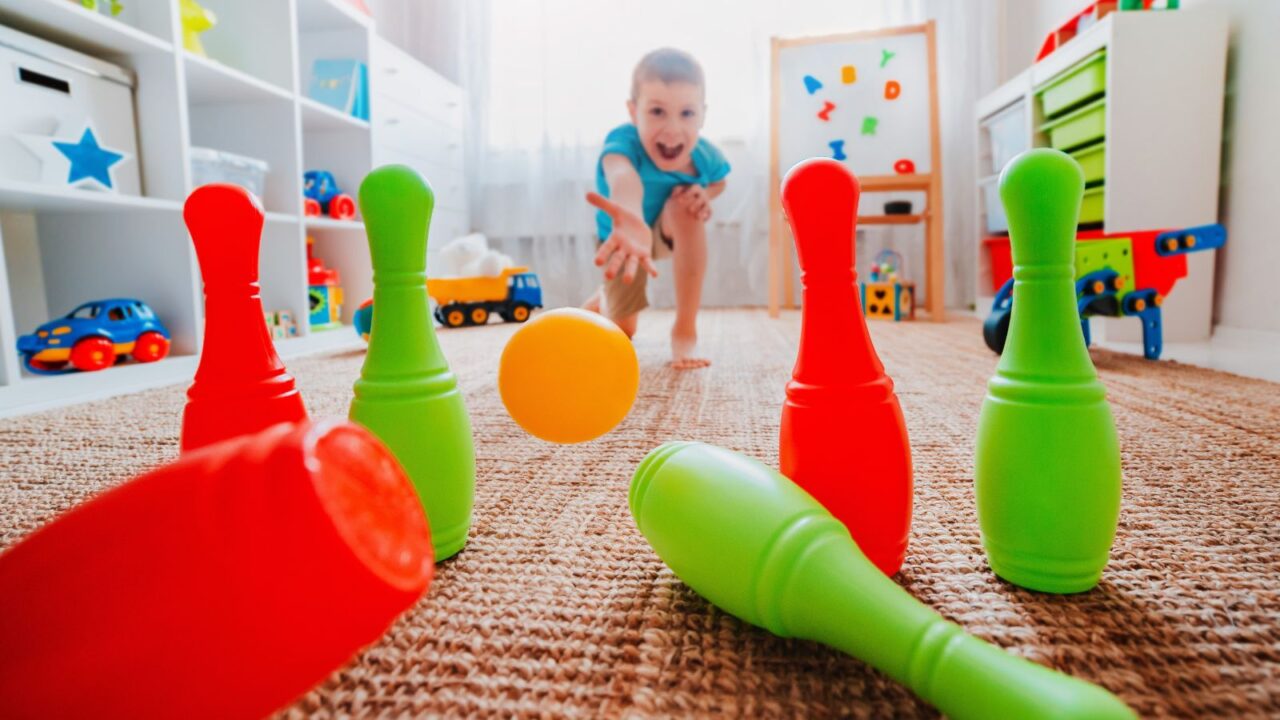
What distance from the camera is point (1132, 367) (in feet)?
4.27

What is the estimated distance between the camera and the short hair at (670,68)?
4.48 ft

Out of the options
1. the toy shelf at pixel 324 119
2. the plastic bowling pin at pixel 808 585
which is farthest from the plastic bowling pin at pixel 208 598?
the toy shelf at pixel 324 119

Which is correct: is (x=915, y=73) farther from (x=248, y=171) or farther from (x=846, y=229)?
(x=846, y=229)

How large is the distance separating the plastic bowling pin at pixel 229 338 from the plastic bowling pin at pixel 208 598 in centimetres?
18

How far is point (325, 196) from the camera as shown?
2100 mm

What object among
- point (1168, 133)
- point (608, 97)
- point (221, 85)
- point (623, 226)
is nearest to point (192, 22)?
point (221, 85)

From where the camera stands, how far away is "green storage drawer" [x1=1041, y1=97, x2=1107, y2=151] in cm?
185

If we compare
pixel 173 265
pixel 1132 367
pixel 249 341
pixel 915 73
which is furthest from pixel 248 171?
pixel 915 73

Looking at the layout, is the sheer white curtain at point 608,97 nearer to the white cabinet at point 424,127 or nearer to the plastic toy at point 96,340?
the white cabinet at point 424,127

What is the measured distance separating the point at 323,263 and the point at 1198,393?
211cm

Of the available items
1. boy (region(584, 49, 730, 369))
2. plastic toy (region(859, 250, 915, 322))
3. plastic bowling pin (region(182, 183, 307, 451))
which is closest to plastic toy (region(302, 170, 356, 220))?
boy (region(584, 49, 730, 369))

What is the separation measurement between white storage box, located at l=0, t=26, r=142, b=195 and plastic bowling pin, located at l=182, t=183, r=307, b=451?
1068mm

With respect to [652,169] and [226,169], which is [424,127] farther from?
[652,169]

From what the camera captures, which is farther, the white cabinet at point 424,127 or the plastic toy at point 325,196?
the white cabinet at point 424,127
